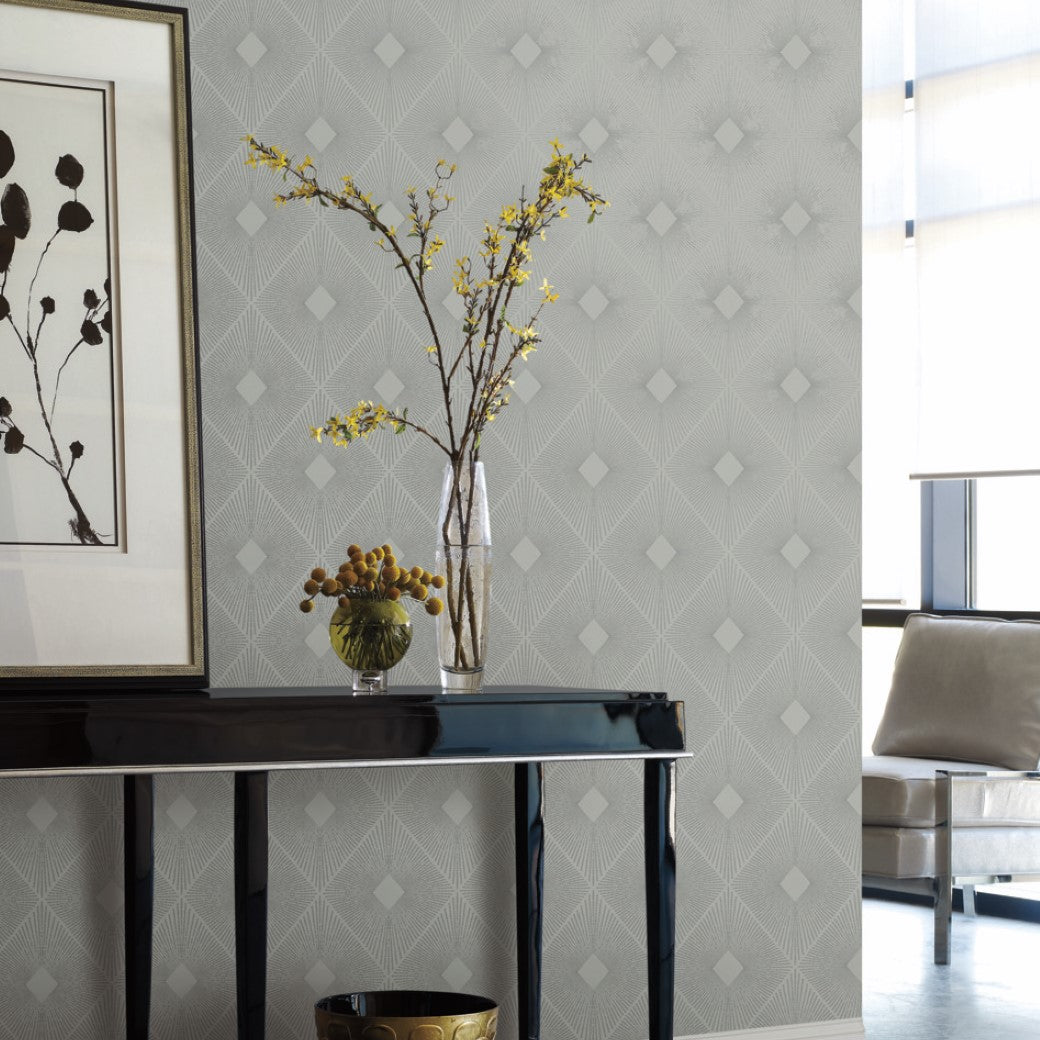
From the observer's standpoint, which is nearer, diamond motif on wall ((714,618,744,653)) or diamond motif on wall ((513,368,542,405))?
diamond motif on wall ((513,368,542,405))

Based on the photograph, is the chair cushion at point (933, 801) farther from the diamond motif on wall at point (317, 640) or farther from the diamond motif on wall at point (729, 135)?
the diamond motif on wall at point (317, 640)

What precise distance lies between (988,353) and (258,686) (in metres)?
3.22

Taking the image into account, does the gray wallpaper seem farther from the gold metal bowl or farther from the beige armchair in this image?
the beige armchair

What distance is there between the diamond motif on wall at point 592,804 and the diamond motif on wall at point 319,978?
0.57 m

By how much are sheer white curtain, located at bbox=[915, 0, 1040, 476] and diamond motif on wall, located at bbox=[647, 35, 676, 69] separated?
2310 millimetres

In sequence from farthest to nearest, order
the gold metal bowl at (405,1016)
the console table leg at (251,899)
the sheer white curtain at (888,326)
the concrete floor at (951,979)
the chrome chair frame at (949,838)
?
the sheer white curtain at (888,326) → the chrome chair frame at (949,838) → the concrete floor at (951,979) → the gold metal bowl at (405,1016) → the console table leg at (251,899)

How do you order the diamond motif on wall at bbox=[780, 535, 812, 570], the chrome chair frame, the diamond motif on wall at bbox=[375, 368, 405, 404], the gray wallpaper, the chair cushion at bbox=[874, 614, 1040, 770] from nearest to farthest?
the gray wallpaper < the diamond motif on wall at bbox=[375, 368, 405, 404] < the diamond motif on wall at bbox=[780, 535, 812, 570] < the chrome chair frame < the chair cushion at bbox=[874, 614, 1040, 770]

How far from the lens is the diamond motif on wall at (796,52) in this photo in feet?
10.4

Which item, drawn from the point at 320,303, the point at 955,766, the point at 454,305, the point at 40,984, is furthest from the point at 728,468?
the point at 955,766

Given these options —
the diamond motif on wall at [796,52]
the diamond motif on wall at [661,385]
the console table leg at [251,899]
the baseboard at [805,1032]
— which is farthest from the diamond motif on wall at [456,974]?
the diamond motif on wall at [796,52]

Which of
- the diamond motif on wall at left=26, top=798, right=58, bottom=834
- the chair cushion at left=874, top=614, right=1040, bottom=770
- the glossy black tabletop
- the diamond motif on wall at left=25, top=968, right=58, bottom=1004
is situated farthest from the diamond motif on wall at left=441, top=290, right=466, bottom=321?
the chair cushion at left=874, top=614, right=1040, bottom=770

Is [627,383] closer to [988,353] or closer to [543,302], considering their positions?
[543,302]

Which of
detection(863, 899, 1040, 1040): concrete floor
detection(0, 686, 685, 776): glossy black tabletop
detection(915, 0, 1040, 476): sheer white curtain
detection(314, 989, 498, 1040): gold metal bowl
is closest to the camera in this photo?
detection(0, 686, 685, 776): glossy black tabletop

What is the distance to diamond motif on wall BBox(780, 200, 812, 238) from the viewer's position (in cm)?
316
